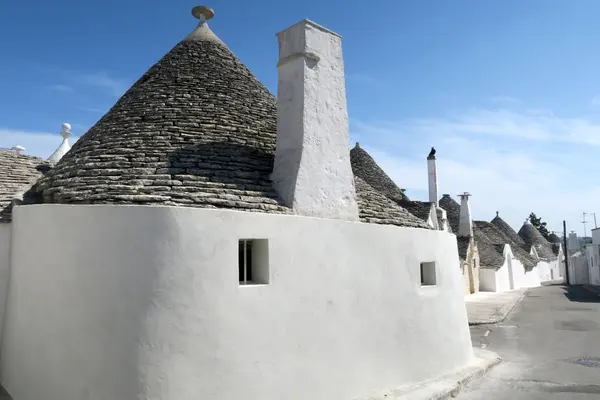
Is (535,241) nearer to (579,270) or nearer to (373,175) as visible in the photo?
(579,270)

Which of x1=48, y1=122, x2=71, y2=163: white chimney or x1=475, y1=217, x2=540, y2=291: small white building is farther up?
x1=48, y1=122, x2=71, y2=163: white chimney

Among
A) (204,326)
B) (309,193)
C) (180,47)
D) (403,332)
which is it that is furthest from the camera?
(180,47)

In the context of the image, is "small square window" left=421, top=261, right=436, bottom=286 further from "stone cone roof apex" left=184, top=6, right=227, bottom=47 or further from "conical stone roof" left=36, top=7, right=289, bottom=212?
"stone cone roof apex" left=184, top=6, right=227, bottom=47

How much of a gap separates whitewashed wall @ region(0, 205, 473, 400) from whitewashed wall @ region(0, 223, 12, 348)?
48cm

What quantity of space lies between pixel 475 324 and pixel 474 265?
13.3 meters

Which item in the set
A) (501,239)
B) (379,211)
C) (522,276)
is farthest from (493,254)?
(379,211)

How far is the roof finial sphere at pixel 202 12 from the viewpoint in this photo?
10.8 metres

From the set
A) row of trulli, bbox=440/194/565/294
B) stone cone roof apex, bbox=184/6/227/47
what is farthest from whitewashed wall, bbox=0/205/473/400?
row of trulli, bbox=440/194/565/294

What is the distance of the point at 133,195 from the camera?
6293 millimetres

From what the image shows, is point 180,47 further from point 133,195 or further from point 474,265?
point 474,265

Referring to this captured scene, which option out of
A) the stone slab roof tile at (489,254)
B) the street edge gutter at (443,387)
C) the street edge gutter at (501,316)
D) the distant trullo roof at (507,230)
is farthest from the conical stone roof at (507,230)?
the street edge gutter at (443,387)

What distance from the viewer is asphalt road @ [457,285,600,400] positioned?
8164 mm

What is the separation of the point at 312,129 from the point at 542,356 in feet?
26.7

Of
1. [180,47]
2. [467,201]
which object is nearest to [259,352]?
[180,47]
